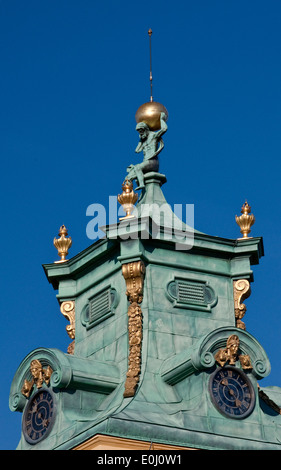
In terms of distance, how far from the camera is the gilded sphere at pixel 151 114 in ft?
241

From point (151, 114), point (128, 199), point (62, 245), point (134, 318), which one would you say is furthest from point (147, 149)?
point (134, 318)

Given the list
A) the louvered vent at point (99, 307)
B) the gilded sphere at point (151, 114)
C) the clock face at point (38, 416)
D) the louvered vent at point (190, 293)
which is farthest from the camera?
the gilded sphere at point (151, 114)

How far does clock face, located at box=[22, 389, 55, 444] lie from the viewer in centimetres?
6581

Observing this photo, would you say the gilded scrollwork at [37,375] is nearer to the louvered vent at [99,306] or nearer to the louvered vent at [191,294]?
the louvered vent at [99,306]

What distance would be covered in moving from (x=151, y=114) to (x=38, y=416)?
1389 centimetres

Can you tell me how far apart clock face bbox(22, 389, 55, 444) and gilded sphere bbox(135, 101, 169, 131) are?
12.9 m

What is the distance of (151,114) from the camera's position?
7338 centimetres

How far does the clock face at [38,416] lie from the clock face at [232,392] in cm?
581

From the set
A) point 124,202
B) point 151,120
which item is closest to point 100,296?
point 124,202

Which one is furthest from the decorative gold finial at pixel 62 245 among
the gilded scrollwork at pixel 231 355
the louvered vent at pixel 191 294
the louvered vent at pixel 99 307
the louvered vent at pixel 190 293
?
the gilded scrollwork at pixel 231 355

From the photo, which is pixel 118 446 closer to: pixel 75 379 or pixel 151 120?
pixel 75 379

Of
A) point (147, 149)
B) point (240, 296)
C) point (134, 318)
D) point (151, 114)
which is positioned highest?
point (151, 114)

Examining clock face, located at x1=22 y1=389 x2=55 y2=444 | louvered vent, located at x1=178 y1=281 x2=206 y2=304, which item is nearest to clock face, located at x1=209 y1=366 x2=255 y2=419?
louvered vent, located at x1=178 y1=281 x2=206 y2=304

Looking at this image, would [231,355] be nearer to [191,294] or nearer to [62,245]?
[191,294]
